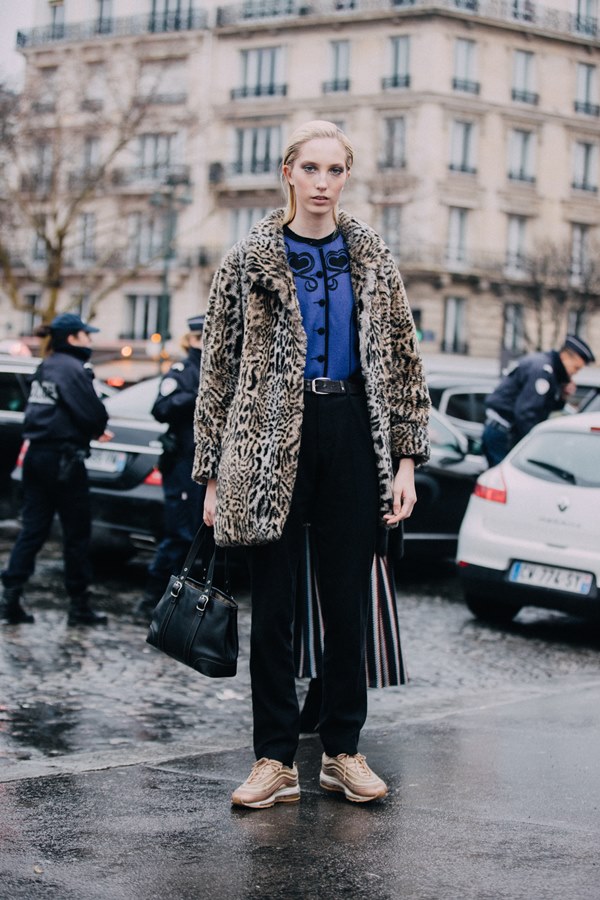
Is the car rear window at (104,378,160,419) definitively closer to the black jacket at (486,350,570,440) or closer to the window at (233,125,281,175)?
the black jacket at (486,350,570,440)

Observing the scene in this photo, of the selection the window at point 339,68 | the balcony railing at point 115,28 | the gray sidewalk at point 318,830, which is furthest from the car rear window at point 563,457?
the balcony railing at point 115,28

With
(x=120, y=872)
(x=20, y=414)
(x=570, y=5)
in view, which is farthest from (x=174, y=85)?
(x=120, y=872)

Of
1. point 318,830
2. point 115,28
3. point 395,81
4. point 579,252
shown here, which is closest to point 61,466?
point 318,830

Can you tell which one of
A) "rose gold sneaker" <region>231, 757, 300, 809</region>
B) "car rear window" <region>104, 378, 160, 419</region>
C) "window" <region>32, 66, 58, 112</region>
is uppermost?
"window" <region>32, 66, 58, 112</region>

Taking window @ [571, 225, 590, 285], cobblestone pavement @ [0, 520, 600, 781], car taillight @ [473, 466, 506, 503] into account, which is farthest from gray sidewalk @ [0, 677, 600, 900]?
window @ [571, 225, 590, 285]

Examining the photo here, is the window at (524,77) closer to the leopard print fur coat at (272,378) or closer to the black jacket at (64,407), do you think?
the black jacket at (64,407)

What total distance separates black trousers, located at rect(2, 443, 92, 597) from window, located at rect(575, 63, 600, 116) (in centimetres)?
5132

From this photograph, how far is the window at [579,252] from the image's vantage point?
5322cm

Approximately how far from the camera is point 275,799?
4.10 metres

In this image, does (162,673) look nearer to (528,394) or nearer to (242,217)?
(528,394)

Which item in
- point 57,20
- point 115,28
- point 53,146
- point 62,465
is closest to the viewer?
point 62,465

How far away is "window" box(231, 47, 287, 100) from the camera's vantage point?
55.8 meters

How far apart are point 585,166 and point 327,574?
2138 inches

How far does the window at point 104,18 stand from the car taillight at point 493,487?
5548 centimetres
